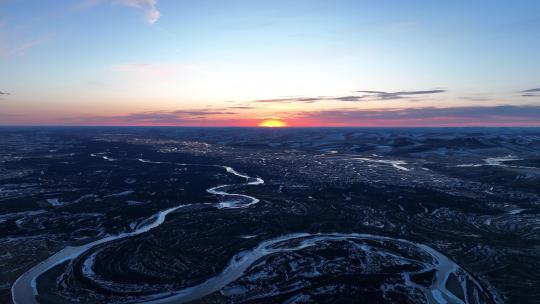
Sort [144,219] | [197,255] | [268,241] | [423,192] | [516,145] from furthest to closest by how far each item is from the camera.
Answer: [516,145]
[423,192]
[144,219]
[268,241]
[197,255]

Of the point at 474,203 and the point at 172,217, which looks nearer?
the point at 172,217

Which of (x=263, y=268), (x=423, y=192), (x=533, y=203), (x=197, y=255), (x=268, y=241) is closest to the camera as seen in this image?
(x=263, y=268)

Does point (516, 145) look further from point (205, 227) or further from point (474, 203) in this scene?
point (205, 227)

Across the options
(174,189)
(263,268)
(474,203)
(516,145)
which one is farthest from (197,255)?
(516,145)

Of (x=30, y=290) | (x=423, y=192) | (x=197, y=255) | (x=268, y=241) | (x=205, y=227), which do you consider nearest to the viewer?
(x=30, y=290)

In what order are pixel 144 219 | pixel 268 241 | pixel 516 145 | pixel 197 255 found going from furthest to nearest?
pixel 516 145
pixel 144 219
pixel 268 241
pixel 197 255

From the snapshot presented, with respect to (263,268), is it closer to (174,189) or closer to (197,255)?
(197,255)

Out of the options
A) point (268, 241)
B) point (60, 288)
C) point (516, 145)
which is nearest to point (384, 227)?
point (268, 241)

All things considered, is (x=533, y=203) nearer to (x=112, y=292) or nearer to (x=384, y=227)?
(x=384, y=227)
